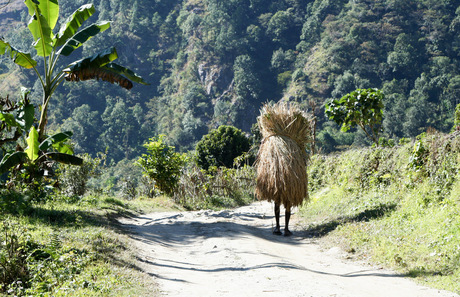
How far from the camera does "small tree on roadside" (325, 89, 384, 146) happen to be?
498 inches

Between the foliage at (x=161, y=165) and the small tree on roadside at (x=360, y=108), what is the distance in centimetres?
548

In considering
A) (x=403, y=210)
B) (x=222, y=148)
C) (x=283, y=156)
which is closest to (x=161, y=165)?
(x=283, y=156)

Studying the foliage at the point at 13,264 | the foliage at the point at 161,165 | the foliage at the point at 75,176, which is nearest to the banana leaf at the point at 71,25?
the foliage at the point at 75,176

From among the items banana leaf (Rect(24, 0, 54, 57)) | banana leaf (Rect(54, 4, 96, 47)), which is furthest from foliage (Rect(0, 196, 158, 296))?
banana leaf (Rect(54, 4, 96, 47))

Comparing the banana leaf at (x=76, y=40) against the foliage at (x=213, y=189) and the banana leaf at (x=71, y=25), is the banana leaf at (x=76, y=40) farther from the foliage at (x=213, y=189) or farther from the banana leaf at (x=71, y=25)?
the foliage at (x=213, y=189)

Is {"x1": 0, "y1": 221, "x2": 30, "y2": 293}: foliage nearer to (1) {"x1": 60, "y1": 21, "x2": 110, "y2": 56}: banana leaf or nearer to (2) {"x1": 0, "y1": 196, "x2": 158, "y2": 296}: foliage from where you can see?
(2) {"x1": 0, "y1": 196, "x2": 158, "y2": 296}: foliage

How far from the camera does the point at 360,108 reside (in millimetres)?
12859

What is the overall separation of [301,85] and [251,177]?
61.0 meters

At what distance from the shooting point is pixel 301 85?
2995 inches

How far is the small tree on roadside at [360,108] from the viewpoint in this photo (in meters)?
12.7

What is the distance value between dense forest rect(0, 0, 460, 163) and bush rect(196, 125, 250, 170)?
2792 cm

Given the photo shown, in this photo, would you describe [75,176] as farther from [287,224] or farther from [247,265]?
[247,265]

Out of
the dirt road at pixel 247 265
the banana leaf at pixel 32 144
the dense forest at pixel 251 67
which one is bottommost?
the dirt road at pixel 247 265

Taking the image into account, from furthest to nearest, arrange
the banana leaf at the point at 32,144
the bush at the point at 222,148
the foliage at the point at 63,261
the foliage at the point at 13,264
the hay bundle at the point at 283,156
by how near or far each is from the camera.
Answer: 1. the bush at the point at 222,148
2. the hay bundle at the point at 283,156
3. the banana leaf at the point at 32,144
4. the foliage at the point at 13,264
5. the foliage at the point at 63,261
